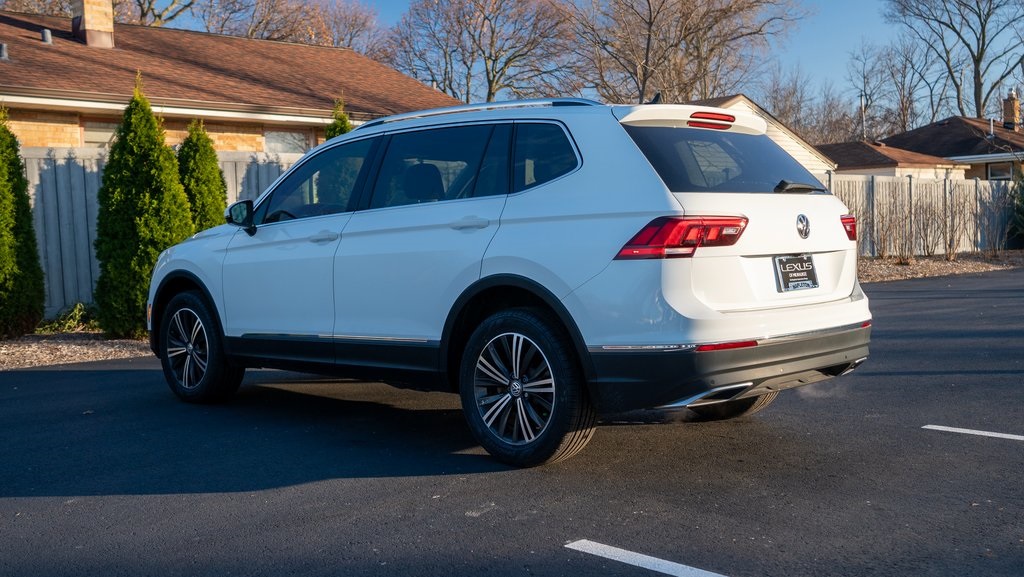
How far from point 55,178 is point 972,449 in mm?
11260

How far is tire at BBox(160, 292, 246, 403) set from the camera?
7281mm

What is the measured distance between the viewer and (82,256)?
42.5 ft

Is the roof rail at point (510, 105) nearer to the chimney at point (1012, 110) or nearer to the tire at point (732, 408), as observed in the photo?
the tire at point (732, 408)

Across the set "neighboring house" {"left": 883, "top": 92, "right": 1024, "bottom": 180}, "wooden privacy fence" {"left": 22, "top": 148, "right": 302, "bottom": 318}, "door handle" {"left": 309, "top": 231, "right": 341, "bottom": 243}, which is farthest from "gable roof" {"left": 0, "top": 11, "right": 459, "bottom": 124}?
"neighboring house" {"left": 883, "top": 92, "right": 1024, "bottom": 180}

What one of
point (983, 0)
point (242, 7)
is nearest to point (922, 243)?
point (242, 7)

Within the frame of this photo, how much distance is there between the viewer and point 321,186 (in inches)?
267

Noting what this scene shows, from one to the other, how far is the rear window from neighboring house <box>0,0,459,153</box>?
12.6m

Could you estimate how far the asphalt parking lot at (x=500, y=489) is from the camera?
3.98m

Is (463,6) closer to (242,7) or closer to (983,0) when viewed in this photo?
(242,7)

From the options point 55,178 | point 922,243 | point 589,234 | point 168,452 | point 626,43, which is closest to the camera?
point 589,234

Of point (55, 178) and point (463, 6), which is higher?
point (463, 6)

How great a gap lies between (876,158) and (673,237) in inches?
1376

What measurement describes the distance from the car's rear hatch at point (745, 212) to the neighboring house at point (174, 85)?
41.1 ft

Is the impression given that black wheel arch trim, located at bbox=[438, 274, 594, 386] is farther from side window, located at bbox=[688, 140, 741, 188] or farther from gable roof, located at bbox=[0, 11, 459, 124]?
gable roof, located at bbox=[0, 11, 459, 124]
